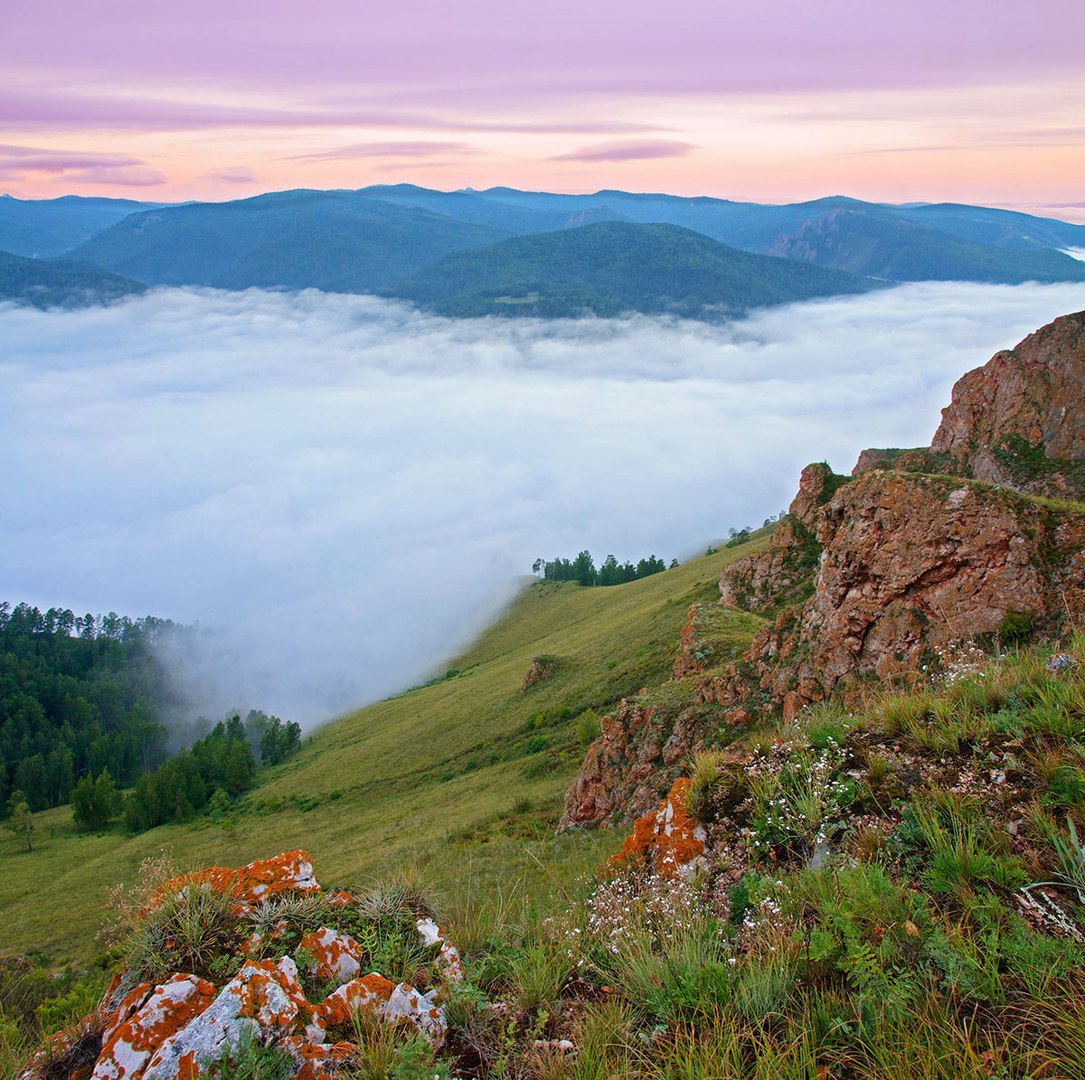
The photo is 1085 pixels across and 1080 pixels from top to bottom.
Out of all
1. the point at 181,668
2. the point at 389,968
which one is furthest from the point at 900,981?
the point at 181,668

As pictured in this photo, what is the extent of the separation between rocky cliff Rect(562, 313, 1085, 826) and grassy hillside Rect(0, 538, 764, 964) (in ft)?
12.1

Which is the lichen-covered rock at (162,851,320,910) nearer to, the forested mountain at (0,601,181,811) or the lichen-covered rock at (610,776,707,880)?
the lichen-covered rock at (610,776,707,880)

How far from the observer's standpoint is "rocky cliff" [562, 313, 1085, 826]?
14.7 meters

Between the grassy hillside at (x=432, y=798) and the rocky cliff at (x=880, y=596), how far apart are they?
370 cm

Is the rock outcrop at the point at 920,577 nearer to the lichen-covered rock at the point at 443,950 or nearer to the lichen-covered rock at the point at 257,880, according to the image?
the lichen-covered rock at the point at 443,950

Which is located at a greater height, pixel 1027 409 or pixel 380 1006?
pixel 1027 409

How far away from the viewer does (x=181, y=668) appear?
166 metres

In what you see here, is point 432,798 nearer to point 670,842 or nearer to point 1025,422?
point 1025,422

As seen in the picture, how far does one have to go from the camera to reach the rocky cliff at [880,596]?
14727 millimetres

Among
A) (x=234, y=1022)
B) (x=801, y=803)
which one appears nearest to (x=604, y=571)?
(x=801, y=803)

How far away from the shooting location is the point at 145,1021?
4645mm

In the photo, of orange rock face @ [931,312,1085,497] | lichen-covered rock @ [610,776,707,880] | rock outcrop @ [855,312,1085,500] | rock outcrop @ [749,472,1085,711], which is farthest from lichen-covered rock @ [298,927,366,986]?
orange rock face @ [931,312,1085,497]

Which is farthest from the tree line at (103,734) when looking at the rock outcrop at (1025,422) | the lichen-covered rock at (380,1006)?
the lichen-covered rock at (380,1006)

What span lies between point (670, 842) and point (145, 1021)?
480cm
